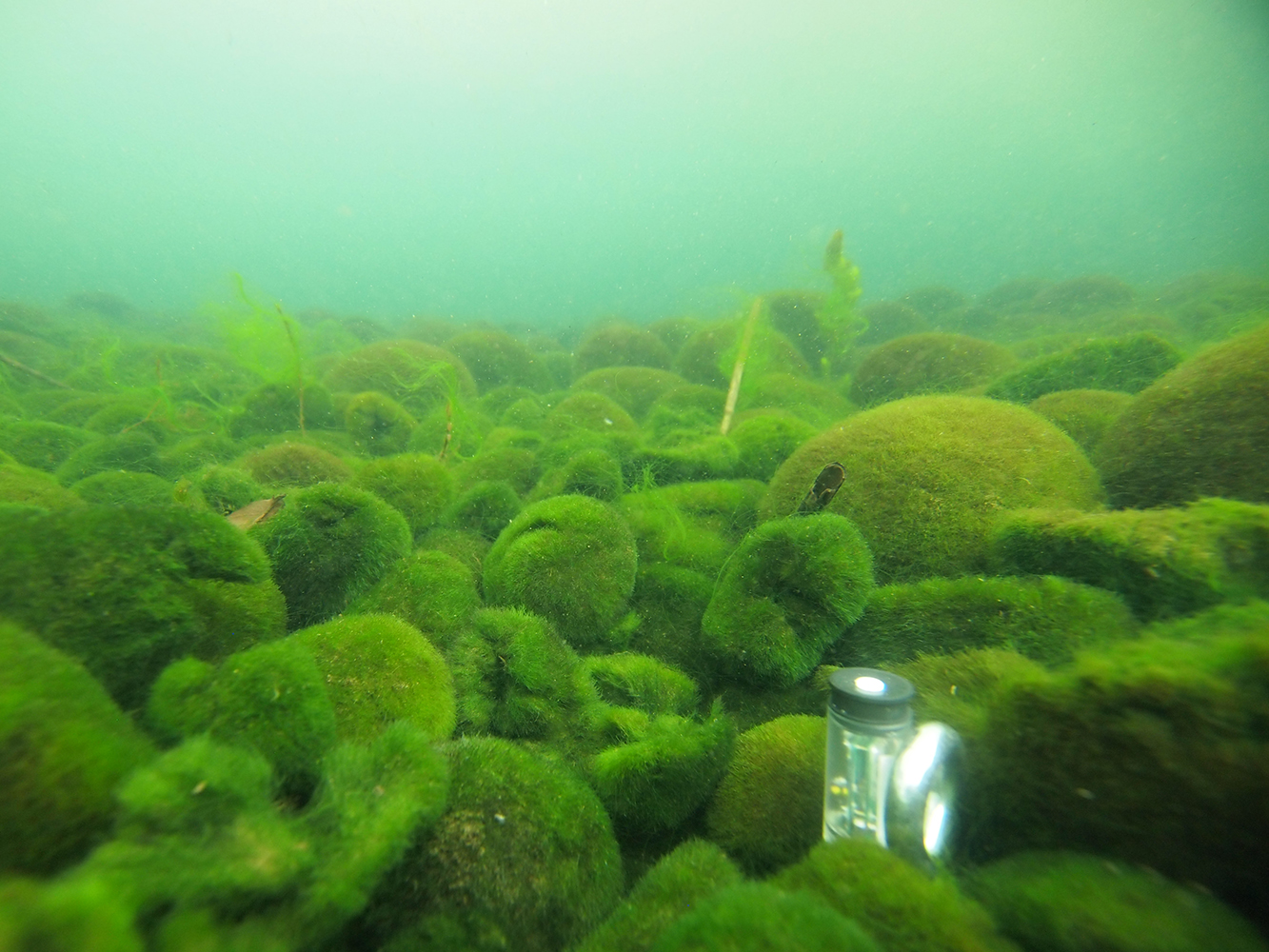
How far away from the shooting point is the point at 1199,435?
8.80ft

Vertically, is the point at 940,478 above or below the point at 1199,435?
below

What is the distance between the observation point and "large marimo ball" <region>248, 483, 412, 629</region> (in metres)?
2.48

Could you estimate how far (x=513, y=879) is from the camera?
1.49 meters

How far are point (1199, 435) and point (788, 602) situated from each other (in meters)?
2.40

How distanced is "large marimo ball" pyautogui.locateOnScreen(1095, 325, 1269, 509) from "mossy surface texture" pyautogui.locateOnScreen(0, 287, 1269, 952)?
0.06ft

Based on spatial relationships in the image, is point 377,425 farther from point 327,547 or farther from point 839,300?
point 839,300

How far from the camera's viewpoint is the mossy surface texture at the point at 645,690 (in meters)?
1.09

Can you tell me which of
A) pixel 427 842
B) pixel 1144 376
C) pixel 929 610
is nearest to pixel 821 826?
pixel 929 610

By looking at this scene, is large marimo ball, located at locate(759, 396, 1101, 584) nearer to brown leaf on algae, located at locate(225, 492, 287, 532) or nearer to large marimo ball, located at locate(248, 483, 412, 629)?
large marimo ball, located at locate(248, 483, 412, 629)

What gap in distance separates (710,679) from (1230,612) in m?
1.82

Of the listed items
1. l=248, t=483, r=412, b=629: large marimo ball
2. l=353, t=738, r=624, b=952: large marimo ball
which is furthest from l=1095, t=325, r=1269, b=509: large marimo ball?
l=248, t=483, r=412, b=629: large marimo ball

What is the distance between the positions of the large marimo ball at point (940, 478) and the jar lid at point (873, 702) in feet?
4.36

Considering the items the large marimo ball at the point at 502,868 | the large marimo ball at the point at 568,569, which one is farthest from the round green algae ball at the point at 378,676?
the large marimo ball at the point at 568,569

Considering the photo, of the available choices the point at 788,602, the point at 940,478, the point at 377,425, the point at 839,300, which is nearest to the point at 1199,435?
the point at 940,478
